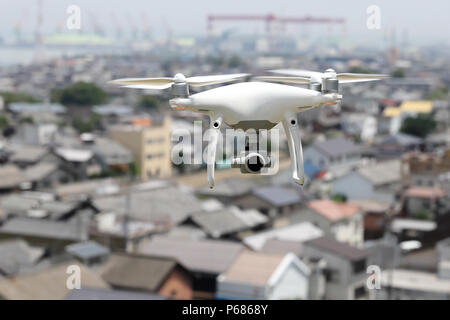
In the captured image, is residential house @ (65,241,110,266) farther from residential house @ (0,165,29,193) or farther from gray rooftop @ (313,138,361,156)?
gray rooftop @ (313,138,361,156)

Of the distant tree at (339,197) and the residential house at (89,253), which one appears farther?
the distant tree at (339,197)

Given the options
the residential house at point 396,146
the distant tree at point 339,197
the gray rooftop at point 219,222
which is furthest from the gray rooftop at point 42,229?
the residential house at point 396,146

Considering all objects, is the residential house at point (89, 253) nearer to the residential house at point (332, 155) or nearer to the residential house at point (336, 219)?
the residential house at point (336, 219)


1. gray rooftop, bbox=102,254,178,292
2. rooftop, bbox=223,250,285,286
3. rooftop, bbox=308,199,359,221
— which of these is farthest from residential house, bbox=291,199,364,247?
gray rooftop, bbox=102,254,178,292

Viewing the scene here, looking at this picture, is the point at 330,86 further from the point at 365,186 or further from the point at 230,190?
the point at 365,186

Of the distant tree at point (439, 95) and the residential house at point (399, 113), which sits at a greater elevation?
the distant tree at point (439, 95)
